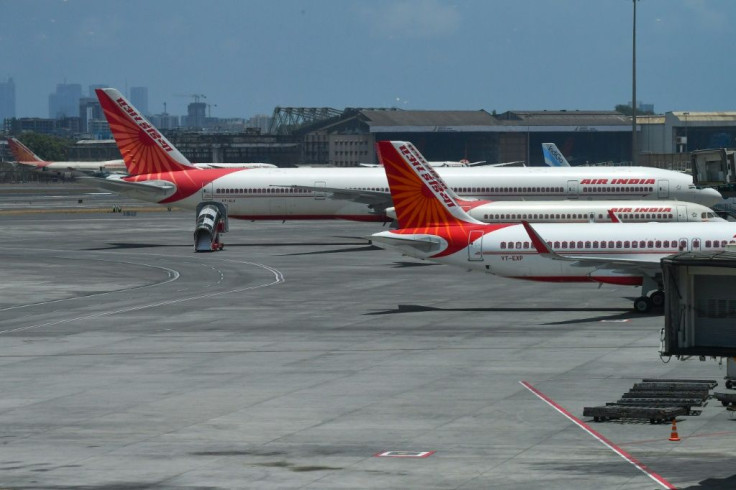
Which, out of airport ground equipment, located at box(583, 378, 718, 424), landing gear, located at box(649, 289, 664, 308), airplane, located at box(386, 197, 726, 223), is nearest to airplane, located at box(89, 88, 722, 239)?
airplane, located at box(386, 197, 726, 223)

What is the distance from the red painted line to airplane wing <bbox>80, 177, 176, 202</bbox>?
62743 mm

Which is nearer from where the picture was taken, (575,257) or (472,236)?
(575,257)

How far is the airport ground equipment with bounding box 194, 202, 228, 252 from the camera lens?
95.6m

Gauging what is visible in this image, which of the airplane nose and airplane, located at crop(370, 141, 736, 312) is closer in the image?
airplane, located at crop(370, 141, 736, 312)

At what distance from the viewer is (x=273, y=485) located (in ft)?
96.6

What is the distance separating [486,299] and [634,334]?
13912mm

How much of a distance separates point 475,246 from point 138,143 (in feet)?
157

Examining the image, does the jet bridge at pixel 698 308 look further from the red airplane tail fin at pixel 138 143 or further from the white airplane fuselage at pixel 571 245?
the red airplane tail fin at pixel 138 143

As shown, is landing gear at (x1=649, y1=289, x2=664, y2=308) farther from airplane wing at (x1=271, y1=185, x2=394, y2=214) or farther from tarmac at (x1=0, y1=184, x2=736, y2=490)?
airplane wing at (x1=271, y1=185, x2=394, y2=214)

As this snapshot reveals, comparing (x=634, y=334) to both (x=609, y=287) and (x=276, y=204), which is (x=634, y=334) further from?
(x=276, y=204)

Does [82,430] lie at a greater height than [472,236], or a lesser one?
lesser

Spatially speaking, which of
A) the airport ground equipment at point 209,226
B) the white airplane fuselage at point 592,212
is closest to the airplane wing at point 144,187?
the airport ground equipment at point 209,226

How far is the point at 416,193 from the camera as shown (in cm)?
6456

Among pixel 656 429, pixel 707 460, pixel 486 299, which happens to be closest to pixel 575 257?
pixel 486 299
